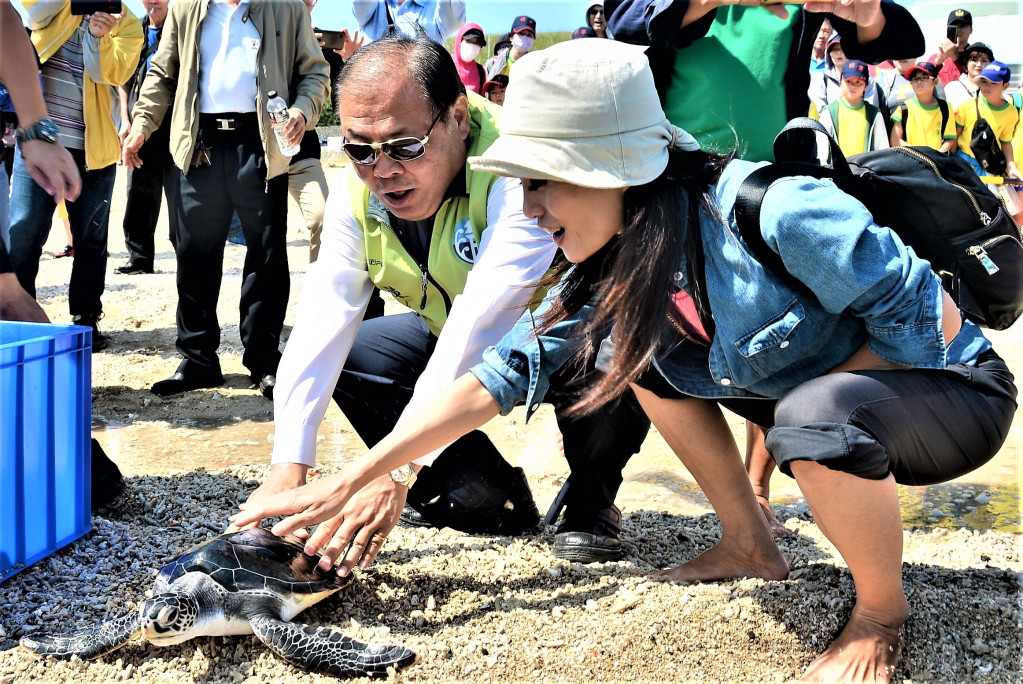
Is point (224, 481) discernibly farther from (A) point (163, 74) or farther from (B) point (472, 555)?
(A) point (163, 74)

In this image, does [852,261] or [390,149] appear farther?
[390,149]

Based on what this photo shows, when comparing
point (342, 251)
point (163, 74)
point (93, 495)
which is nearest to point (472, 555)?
point (342, 251)

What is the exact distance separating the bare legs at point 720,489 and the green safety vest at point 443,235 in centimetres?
55

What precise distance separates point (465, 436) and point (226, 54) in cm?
248

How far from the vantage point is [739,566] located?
2141 mm

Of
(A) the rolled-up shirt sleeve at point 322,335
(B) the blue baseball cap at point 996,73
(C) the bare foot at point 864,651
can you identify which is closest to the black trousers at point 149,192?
(A) the rolled-up shirt sleeve at point 322,335

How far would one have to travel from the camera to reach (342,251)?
231 centimetres

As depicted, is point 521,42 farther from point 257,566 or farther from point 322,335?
point 257,566

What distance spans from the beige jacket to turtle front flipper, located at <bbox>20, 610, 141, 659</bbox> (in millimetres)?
2690

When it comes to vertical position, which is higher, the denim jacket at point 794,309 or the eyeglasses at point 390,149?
the eyeglasses at point 390,149

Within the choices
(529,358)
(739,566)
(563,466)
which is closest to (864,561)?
(739,566)

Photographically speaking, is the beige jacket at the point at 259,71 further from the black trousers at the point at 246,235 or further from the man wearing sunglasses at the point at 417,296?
the man wearing sunglasses at the point at 417,296

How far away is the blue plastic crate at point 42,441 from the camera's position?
6.79 feet

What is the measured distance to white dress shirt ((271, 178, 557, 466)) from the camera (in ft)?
6.72
